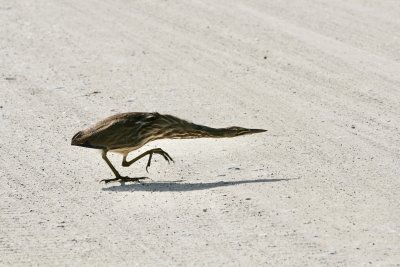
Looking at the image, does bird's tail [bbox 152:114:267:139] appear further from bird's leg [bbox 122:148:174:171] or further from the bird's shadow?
the bird's shadow

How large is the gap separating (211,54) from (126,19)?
2280 mm

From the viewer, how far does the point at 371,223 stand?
849cm

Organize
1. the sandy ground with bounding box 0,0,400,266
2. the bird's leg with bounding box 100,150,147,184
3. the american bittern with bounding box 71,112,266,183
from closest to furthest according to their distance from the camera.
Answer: the sandy ground with bounding box 0,0,400,266
the american bittern with bounding box 71,112,266,183
the bird's leg with bounding box 100,150,147,184

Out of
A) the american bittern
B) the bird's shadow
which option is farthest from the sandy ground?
the american bittern

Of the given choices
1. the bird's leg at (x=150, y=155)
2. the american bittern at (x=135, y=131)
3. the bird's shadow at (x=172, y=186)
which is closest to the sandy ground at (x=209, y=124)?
the bird's shadow at (x=172, y=186)

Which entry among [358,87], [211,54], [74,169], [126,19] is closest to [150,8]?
[126,19]

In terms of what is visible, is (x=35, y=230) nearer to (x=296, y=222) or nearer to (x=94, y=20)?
(x=296, y=222)

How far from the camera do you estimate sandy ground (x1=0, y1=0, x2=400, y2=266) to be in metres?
8.26

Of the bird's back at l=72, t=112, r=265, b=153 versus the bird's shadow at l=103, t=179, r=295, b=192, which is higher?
the bird's back at l=72, t=112, r=265, b=153

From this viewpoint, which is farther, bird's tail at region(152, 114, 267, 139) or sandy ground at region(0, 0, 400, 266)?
bird's tail at region(152, 114, 267, 139)

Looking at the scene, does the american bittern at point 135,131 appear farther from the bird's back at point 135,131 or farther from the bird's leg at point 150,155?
the bird's leg at point 150,155

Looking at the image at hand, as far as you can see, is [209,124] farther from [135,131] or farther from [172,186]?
[135,131]

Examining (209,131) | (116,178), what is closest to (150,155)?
(116,178)

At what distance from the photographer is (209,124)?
38.4 ft
